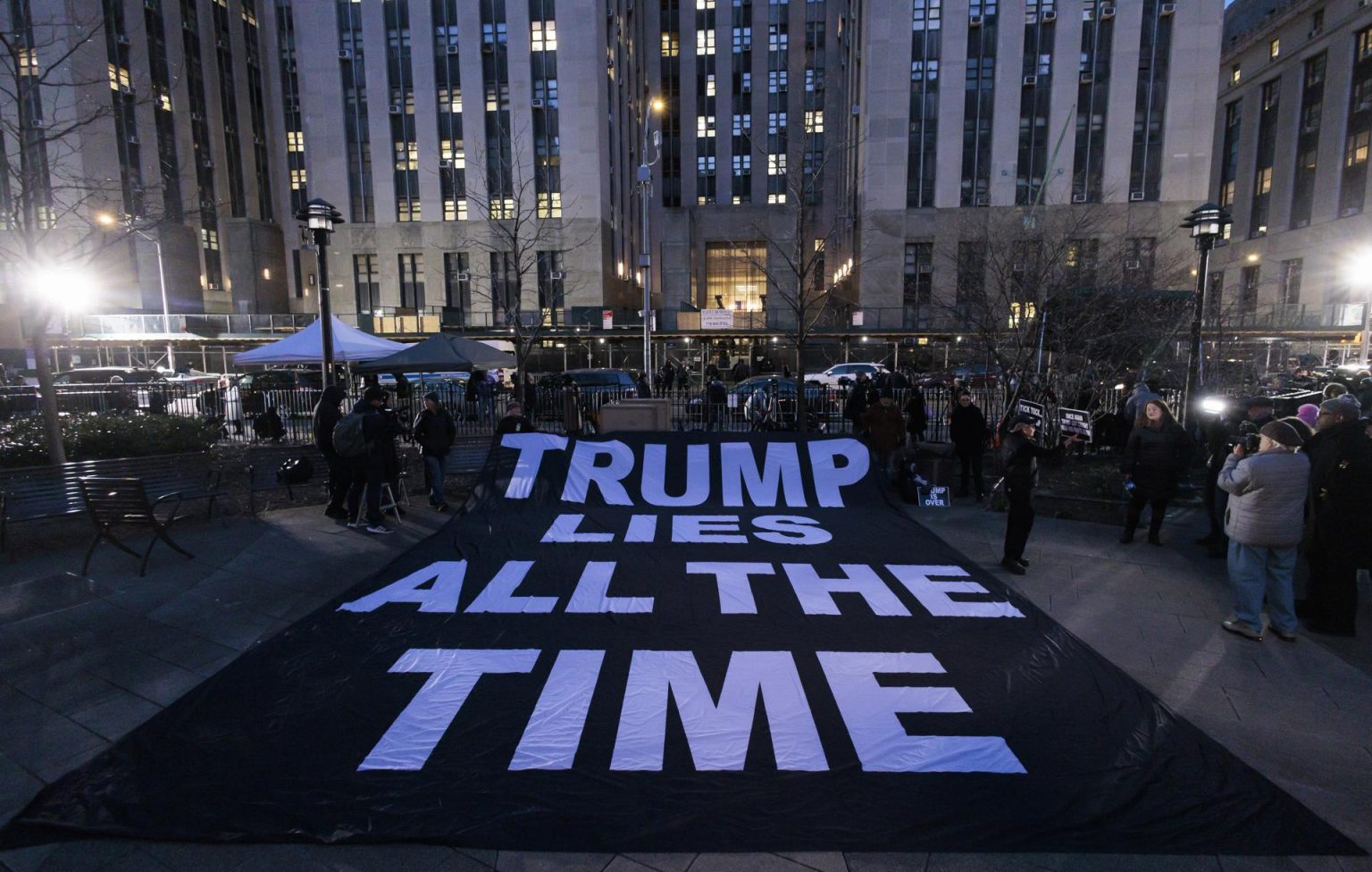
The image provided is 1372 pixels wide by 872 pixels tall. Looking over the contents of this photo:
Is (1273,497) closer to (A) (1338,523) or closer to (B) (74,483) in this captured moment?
(A) (1338,523)

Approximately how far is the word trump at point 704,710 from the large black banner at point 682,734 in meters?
0.02

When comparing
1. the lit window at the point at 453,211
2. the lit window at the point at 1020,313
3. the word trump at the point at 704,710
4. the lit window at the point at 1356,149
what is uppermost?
the lit window at the point at 1356,149

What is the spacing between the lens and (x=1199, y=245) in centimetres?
1157

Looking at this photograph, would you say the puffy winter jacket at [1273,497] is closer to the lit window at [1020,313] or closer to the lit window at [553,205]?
the lit window at [1020,313]

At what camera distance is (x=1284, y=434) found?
203 inches

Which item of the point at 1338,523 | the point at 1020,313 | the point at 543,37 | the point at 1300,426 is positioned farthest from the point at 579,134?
the point at 1338,523

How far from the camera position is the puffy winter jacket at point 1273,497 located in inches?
201

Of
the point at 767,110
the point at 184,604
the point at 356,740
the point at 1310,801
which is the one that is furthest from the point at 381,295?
the point at 1310,801

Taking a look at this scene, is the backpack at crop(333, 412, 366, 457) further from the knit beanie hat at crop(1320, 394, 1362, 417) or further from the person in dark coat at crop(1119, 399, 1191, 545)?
the knit beanie hat at crop(1320, 394, 1362, 417)

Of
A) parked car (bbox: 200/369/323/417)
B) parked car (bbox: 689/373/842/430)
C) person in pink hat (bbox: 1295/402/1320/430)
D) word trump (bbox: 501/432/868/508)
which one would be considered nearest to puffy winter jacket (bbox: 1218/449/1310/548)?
person in pink hat (bbox: 1295/402/1320/430)

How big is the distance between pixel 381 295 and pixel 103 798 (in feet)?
150

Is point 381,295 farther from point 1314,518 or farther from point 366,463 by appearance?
point 1314,518

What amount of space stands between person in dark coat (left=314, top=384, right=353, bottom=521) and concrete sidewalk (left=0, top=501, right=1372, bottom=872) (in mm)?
647

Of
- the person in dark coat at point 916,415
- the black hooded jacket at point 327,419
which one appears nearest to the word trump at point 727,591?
the black hooded jacket at point 327,419
